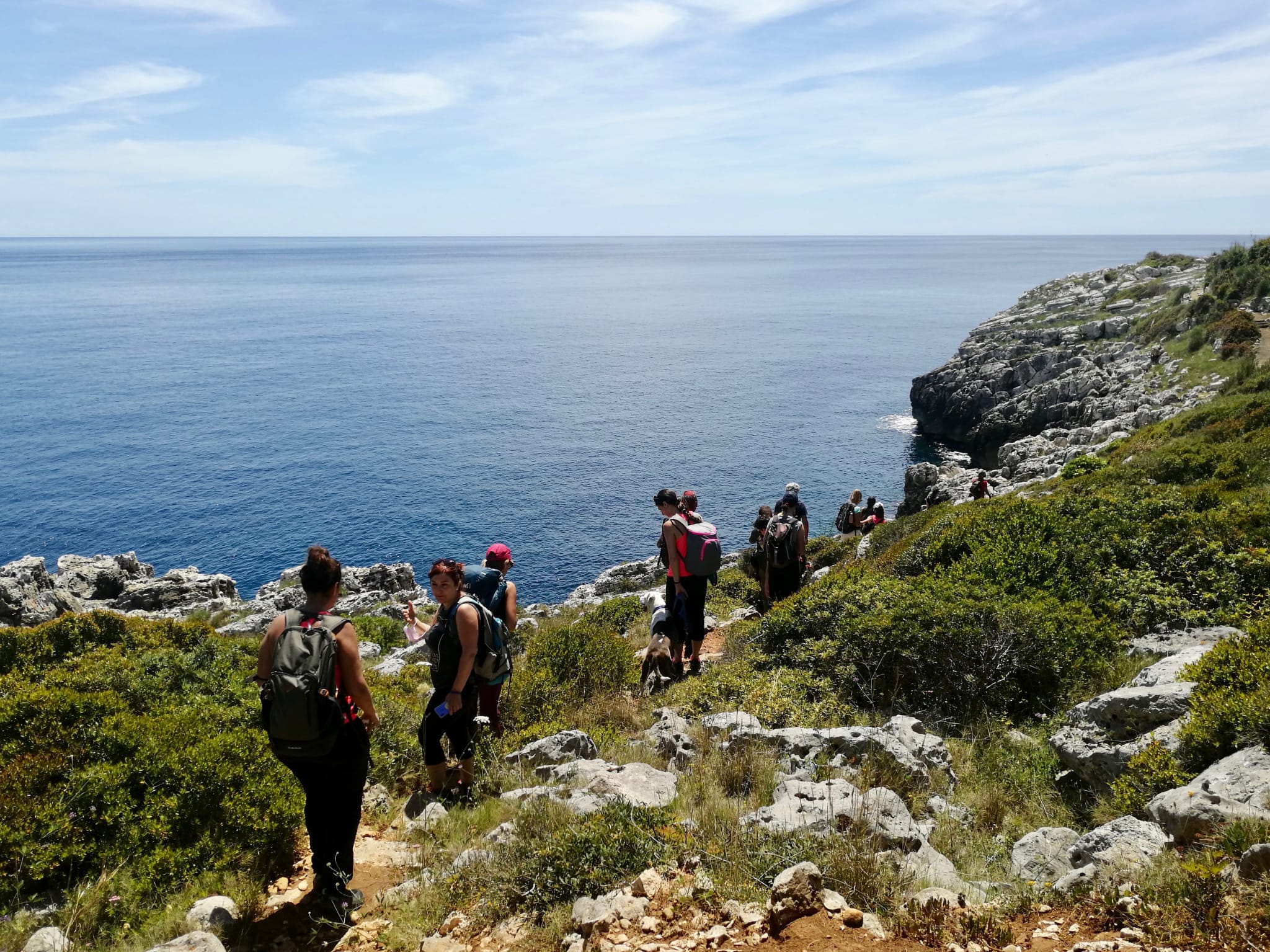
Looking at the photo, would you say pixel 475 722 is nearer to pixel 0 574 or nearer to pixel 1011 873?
pixel 1011 873

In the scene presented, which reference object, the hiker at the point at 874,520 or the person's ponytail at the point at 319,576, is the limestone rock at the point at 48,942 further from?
the hiker at the point at 874,520

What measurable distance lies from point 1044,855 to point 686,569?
20.6ft

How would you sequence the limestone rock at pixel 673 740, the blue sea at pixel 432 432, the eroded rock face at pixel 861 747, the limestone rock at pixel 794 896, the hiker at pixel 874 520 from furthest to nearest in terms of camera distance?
the blue sea at pixel 432 432
the hiker at pixel 874 520
the limestone rock at pixel 673 740
the eroded rock face at pixel 861 747
the limestone rock at pixel 794 896

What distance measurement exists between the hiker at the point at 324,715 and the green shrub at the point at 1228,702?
20.4 feet

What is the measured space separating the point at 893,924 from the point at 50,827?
6108 millimetres

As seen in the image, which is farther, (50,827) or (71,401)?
(71,401)

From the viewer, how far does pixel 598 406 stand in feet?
229

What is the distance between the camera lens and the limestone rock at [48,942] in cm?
503

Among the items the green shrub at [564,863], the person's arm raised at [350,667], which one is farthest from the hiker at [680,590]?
the person's arm raised at [350,667]

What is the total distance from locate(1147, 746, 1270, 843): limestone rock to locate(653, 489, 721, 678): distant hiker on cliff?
610 cm

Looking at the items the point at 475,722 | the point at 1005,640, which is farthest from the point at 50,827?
the point at 1005,640

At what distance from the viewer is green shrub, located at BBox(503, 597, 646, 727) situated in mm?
9531

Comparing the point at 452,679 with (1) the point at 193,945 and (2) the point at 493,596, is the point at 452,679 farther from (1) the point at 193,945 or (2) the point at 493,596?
(1) the point at 193,945

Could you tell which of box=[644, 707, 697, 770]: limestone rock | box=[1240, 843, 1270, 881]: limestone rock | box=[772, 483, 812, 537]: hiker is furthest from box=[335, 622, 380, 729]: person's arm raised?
box=[772, 483, 812, 537]: hiker
